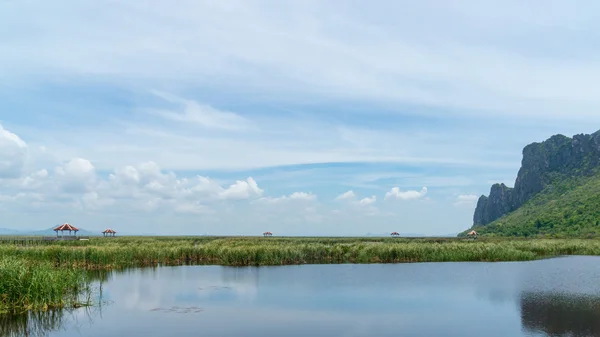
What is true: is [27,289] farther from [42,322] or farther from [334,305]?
[334,305]

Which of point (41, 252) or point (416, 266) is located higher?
point (41, 252)

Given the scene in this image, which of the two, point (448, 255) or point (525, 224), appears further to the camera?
point (525, 224)

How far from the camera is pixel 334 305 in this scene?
29.2 m

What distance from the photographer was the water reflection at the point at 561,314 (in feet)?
72.3

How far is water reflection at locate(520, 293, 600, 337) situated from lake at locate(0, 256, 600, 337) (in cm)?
5

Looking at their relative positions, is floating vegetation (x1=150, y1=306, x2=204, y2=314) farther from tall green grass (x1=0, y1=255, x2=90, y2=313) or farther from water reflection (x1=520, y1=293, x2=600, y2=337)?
water reflection (x1=520, y1=293, x2=600, y2=337)

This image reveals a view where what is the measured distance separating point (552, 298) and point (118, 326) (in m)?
26.3

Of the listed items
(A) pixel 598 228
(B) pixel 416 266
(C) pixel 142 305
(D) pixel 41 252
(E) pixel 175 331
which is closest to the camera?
(E) pixel 175 331

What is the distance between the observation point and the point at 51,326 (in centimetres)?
2295

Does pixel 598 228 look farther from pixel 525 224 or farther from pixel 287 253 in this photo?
pixel 287 253

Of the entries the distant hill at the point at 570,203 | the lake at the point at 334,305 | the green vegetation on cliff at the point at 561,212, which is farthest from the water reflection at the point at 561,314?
the distant hill at the point at 570,203

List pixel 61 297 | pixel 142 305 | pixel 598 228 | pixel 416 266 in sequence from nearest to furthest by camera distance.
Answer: pixel 61 297
pixel 142 305
pixel 416 266
pixel 598 228

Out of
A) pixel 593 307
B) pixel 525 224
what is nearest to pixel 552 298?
pixel 593 307

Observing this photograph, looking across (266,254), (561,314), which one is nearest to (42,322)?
(561,314)
